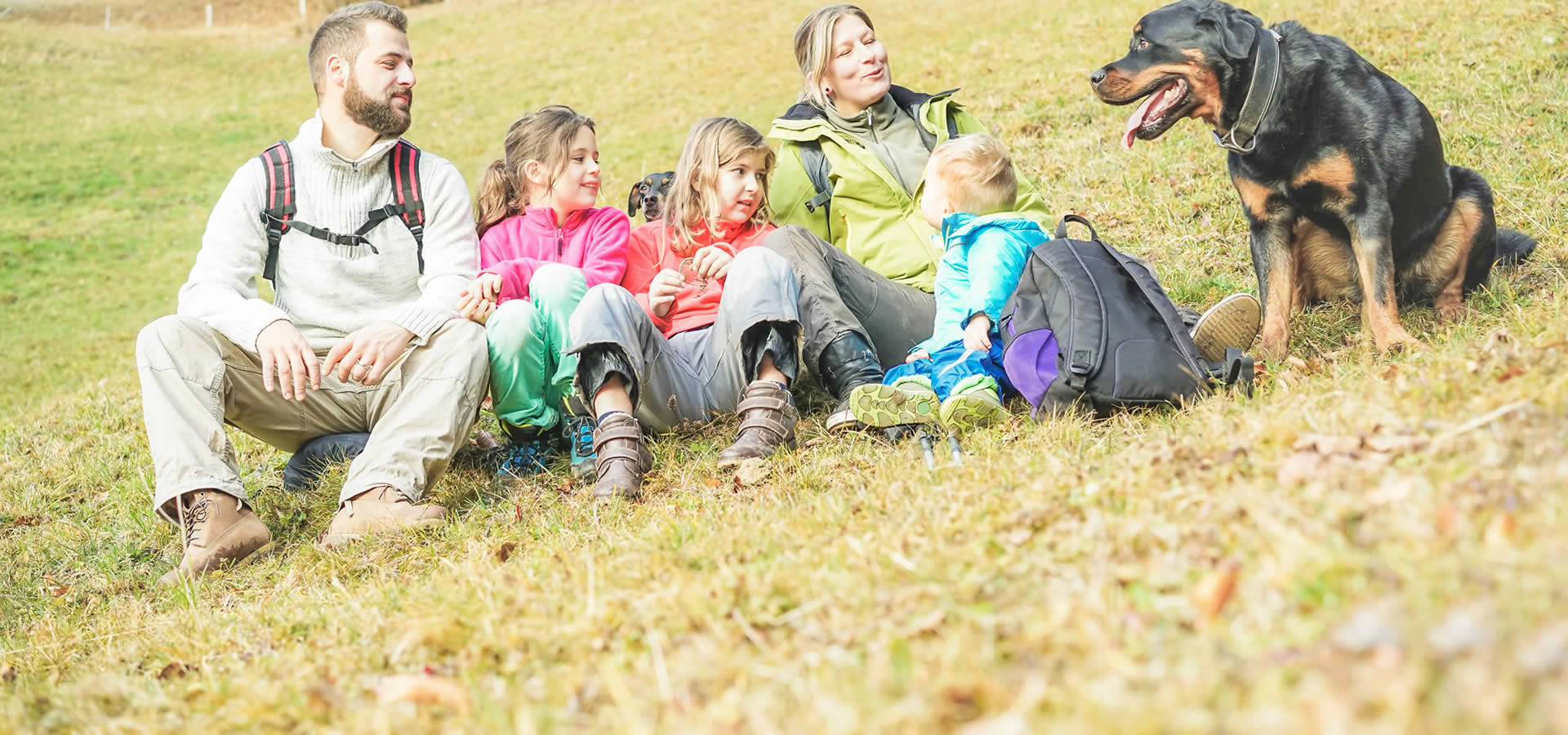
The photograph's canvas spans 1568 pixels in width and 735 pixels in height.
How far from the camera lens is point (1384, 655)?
155cm

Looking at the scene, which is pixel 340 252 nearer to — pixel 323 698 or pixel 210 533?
pixel 210 533

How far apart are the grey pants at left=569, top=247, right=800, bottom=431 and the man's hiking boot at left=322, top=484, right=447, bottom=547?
29.8 inches

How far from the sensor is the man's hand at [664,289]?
465 cm

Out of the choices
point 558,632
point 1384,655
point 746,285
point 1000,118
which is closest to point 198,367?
point 746,285

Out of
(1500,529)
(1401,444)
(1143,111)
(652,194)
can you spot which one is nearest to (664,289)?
(652,194)

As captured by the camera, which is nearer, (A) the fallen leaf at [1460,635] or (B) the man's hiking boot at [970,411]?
(A) the fallen leaf at [1460,635]

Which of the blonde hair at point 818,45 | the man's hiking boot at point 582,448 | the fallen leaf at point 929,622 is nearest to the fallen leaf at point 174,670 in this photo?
the man's hiking boot at point 582,448

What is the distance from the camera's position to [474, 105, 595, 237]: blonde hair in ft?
16.5

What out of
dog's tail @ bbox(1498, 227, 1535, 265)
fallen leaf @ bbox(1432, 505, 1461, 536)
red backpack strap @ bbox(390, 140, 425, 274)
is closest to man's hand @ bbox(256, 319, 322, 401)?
red backpack strap @ bbox(390, 140, 425, 274)

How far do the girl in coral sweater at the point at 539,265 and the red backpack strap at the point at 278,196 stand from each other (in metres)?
0.83

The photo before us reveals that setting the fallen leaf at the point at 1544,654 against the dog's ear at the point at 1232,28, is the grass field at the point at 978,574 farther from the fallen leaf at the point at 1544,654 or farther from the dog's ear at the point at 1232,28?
the dog's ear at the point at 1232,28

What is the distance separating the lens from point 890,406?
157 inches

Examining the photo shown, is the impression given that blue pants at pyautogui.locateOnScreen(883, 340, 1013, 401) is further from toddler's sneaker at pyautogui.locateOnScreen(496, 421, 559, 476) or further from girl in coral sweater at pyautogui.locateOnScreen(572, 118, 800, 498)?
toddler's sneaker at pyautogui.locateOnScreen(496, 421, 559, 476)

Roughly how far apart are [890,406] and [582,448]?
1.31m
